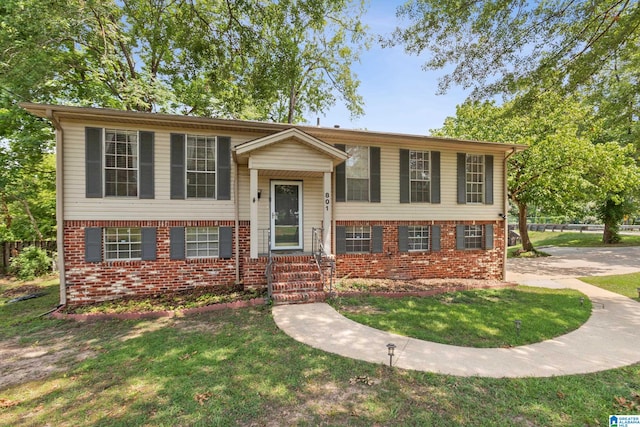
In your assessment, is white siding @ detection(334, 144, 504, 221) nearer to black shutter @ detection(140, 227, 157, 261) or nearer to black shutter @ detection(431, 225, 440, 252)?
black shutter @ detection(431, 225, 440, 252)

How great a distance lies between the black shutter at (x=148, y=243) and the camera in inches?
286

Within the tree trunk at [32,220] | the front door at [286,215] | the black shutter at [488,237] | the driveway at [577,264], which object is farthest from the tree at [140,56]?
the driveway at [577,264]

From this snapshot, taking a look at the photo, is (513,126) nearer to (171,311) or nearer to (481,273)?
(481,273)

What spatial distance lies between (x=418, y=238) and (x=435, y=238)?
23.8 inches

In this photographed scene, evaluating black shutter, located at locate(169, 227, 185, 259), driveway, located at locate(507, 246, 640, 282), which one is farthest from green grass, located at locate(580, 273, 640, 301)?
black shutter, located at locate(169, 227, 185, 259)

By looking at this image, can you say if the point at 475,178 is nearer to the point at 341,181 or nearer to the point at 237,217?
the point at 341,181

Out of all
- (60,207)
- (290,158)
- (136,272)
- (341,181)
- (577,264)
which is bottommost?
(577,264)

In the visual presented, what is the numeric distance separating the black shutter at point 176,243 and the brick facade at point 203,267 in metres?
0.10

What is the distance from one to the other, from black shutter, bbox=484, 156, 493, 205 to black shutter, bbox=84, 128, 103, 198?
12172 millimetres

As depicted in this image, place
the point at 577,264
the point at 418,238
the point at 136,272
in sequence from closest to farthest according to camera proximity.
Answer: the point at 136,272 → the point at 418,238 → the point at 577,264

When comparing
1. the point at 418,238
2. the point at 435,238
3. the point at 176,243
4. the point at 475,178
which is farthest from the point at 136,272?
the point at 475,178

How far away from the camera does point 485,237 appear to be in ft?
32.9

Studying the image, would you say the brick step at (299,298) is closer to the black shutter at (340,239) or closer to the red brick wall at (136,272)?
the red brick wall at (136,272)

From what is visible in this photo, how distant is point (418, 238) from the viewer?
955 centimetres
